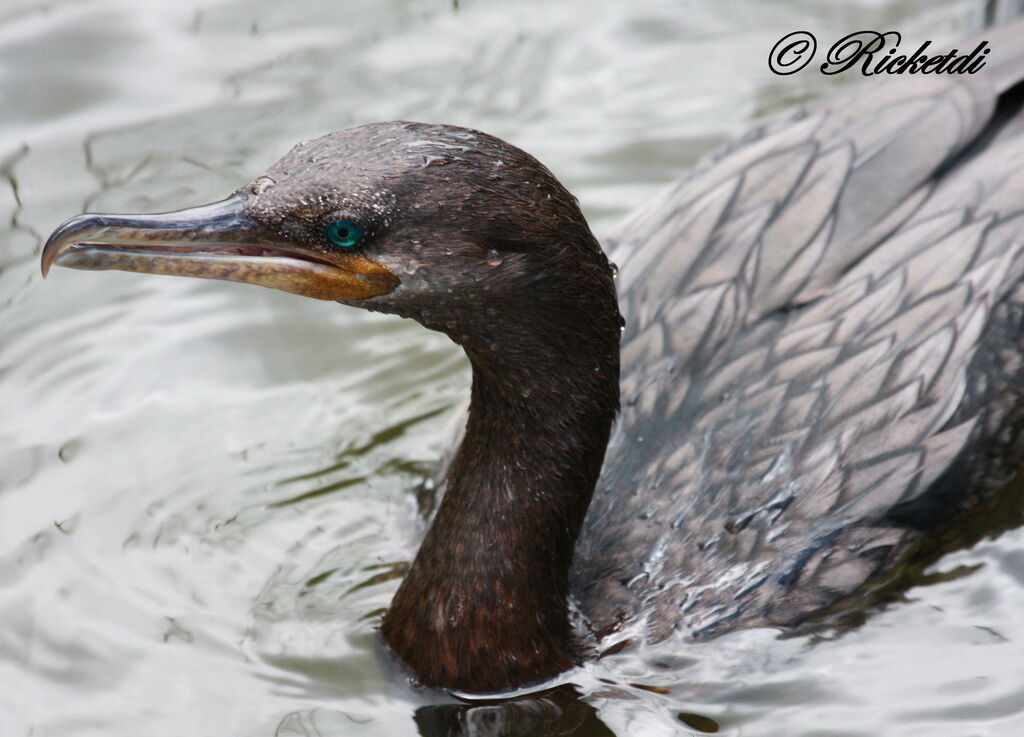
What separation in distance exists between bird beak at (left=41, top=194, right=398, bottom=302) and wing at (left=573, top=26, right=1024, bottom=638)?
1.23 metres

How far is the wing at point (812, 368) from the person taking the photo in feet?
15.4

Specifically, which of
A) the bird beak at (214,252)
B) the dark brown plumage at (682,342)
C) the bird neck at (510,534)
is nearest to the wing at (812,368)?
the dark brown plumage at (682,342)

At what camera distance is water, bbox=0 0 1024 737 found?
4.63 metres

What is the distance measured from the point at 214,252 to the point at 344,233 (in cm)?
35

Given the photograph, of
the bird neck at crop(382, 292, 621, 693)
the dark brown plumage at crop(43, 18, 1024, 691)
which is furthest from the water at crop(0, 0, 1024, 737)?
the dark brown plumage at crop(43, 18, 1024, 691)

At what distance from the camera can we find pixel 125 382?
6.01 m

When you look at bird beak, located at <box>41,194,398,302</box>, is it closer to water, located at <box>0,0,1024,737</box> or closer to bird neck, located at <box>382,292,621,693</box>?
bird neck, located at <box>382,292,621,693</box>

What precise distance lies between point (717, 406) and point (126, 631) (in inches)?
77.6

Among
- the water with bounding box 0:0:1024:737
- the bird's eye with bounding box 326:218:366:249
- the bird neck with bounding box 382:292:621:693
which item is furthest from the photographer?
the water with bounding box 0:0:1024:737

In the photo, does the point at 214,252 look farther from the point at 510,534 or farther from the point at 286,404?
the point at 286,404

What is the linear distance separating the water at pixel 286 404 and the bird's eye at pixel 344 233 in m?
1.41

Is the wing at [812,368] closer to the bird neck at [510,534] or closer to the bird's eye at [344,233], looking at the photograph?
the bird neck at [510,534]

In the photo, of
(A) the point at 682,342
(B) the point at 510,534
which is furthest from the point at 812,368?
(B) the point at 510,534

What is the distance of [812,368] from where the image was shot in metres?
4.85
